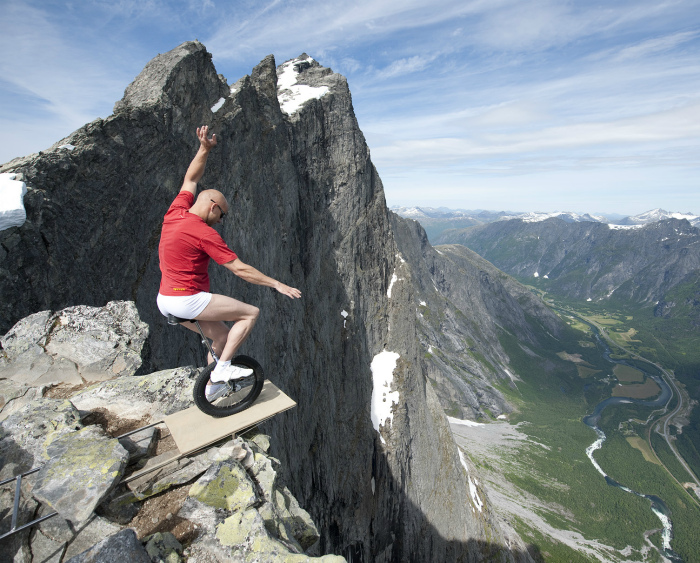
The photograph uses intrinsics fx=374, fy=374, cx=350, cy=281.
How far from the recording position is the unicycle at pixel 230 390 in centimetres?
861

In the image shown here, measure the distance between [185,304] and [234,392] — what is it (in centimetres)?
261

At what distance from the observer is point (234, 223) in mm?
26156

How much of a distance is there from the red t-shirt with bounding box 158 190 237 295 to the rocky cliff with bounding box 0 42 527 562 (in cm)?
520

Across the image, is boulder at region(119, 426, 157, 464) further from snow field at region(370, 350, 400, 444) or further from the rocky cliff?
snow field at region(370, 350, 400, 444)

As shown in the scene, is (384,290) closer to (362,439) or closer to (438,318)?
(362,439)

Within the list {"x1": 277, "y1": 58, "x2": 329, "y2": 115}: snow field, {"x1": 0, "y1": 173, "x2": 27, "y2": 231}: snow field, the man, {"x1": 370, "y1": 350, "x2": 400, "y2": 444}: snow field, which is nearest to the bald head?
the man

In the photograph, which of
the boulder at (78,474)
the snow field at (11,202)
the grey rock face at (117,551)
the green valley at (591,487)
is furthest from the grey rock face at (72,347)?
the green valley at (591,487)

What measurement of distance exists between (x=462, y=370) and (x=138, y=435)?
190547 mm

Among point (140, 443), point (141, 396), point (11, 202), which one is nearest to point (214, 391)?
point (140, 443)

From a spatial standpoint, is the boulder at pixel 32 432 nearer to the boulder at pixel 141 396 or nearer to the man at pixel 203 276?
the boulder at pixel 141 396

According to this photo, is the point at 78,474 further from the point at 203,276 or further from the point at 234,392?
the point at 203,276

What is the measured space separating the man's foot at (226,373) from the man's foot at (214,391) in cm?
21

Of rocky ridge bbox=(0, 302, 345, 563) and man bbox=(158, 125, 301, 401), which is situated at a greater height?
man bbox=(158, 125, 301, 401)

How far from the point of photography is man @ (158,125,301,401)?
7.93 m
